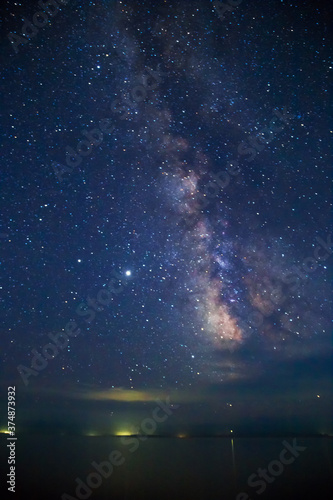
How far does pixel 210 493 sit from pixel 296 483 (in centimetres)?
395

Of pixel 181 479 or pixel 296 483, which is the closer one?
pixel 296 483

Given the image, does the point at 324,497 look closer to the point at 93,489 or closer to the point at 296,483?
the point at 296,483

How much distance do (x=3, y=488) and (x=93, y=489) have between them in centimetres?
267

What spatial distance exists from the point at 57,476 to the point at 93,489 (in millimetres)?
4174

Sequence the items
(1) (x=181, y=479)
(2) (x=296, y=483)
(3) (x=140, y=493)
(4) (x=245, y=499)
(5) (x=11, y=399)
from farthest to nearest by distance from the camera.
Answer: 1. (1) (x=181, y=479)
2. (2) (x=296, y=483)
3. (3) (x=140, y=493)
4. (4) (x=245, y=499)
5. (5) (x=11, y=399)

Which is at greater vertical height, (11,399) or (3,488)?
(11,399)

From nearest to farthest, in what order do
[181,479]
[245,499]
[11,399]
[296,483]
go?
[11,399], [245,499], [296,483], [181,479]

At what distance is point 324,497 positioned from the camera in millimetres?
9000

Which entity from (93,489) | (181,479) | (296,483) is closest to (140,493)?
(93,489)

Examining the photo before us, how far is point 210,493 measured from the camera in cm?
982

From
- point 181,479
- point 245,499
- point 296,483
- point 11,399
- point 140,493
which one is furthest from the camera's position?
point 181,479

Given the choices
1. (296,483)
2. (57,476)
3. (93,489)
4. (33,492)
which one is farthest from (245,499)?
(57,476)

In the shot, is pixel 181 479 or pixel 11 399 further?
pixel 181 479

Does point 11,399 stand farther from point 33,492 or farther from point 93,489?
point 93,489
